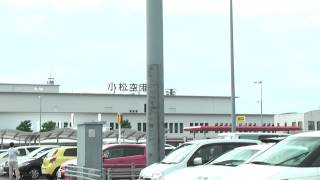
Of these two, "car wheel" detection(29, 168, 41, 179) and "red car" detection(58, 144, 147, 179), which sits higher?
"red car" detection(58, 144, 147, 179)

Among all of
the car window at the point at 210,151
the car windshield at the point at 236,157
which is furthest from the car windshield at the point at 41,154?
the car windshield at the point at 236,157

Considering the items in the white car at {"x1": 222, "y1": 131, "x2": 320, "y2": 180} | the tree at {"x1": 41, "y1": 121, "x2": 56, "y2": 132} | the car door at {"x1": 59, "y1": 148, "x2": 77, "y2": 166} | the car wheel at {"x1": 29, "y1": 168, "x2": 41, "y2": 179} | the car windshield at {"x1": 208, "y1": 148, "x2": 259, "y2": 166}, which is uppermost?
the white car at {"x1": 222, "y1": 131, "x2": 320, "y2": 180}

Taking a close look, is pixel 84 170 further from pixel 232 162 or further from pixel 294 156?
pixel 294 156

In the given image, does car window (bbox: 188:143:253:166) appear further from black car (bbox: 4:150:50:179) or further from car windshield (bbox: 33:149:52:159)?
car windshield (bbox: 33:149:52:159)

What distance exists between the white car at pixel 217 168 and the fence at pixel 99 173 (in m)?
2.36

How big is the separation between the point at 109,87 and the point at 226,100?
22846 mm

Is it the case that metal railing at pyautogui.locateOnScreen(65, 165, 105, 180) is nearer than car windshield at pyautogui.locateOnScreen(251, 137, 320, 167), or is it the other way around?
car windshield at pyautogui.locateOnScreen(251, 137, 320, 167)

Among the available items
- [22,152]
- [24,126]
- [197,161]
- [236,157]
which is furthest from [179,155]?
[24,126]

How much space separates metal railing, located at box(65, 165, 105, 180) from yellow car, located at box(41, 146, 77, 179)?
320 inches

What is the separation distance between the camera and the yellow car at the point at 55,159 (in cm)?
2544

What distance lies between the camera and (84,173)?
14820mm

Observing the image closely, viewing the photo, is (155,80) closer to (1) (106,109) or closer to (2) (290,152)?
(2) (290,152)

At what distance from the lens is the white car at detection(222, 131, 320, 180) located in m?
8.50

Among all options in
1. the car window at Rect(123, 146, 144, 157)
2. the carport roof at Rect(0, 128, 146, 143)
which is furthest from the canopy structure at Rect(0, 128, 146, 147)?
the car window at Rect(123, 146, 144, 157)
